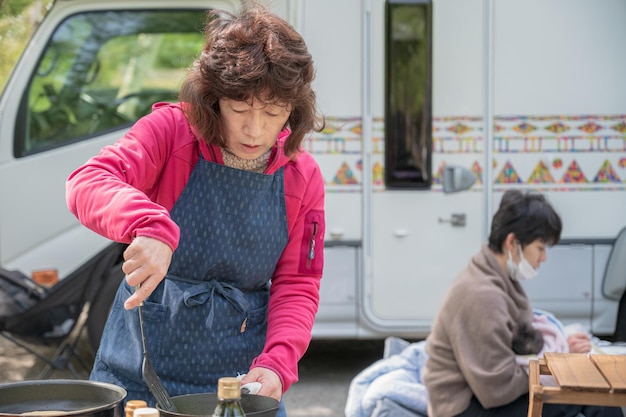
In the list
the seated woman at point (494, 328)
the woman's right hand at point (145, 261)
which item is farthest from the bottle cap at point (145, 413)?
the seated woman at point (494, 328)

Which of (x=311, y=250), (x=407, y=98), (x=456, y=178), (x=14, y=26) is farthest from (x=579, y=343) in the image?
(x=14, y=26)

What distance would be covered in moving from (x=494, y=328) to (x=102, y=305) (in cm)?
278

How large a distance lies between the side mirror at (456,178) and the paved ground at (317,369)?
4.57ft

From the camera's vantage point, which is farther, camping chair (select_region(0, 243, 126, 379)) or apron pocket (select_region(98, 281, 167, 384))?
camping chair (select_region(0, 243, 126, 379))

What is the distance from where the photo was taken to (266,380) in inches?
80.7

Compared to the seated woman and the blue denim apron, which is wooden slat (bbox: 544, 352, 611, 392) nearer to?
the seated woman

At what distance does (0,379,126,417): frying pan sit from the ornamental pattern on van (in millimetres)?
4222

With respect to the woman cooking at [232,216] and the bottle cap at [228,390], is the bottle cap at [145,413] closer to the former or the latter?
the bottle cap at [228,390]

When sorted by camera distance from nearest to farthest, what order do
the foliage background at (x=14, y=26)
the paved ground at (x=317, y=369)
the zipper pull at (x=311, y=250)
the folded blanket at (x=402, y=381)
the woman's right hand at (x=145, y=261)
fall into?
1. the woman's right hand at (x=145, y=261)
2. the zipper pull at (x=311, y=250)
3. the folded blanket at (x=402, y=381)
4. the paved ground at (x=317, y=369)
5. the foliage background at (x=14, y=26)

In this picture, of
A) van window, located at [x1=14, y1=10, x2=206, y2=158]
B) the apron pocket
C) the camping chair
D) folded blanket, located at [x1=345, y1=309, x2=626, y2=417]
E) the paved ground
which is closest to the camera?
the apron pocket

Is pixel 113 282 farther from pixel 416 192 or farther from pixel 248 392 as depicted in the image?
pixel 248 392

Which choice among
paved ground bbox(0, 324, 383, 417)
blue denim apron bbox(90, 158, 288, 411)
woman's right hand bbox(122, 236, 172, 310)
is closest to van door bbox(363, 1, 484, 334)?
paved ground bbox(0, 324, 383, 417)

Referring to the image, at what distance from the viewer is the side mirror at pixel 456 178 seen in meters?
Answer: 5.97

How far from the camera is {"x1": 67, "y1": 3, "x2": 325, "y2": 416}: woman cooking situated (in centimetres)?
210
